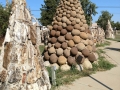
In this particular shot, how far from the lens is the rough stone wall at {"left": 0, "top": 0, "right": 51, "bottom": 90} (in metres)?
4.70

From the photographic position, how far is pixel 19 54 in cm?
473

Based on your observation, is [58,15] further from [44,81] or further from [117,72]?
[44,81]

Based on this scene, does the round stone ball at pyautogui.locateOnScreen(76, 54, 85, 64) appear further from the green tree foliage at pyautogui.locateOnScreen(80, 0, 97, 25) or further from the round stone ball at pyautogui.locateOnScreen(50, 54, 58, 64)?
the green tree foliage at pyautogui.locateOnScreen(80, 0, 97, 25)

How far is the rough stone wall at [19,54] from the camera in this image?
4.70 metres

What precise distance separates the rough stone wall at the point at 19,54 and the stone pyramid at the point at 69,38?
10.8 ft

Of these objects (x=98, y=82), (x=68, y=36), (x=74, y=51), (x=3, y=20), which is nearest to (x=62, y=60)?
(x=74, y=51)

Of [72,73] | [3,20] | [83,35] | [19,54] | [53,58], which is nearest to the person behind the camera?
[19,54]

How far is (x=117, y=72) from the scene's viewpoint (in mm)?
7980

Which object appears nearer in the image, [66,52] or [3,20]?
[66,52]

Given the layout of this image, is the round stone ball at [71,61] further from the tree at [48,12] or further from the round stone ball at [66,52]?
the tree at [48,12]

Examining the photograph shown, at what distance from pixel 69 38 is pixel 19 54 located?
4054mm

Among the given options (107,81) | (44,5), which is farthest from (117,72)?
(44,5)

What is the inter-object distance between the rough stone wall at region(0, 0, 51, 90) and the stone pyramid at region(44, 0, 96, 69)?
129 inches

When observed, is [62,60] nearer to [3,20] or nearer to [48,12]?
[3,20]
